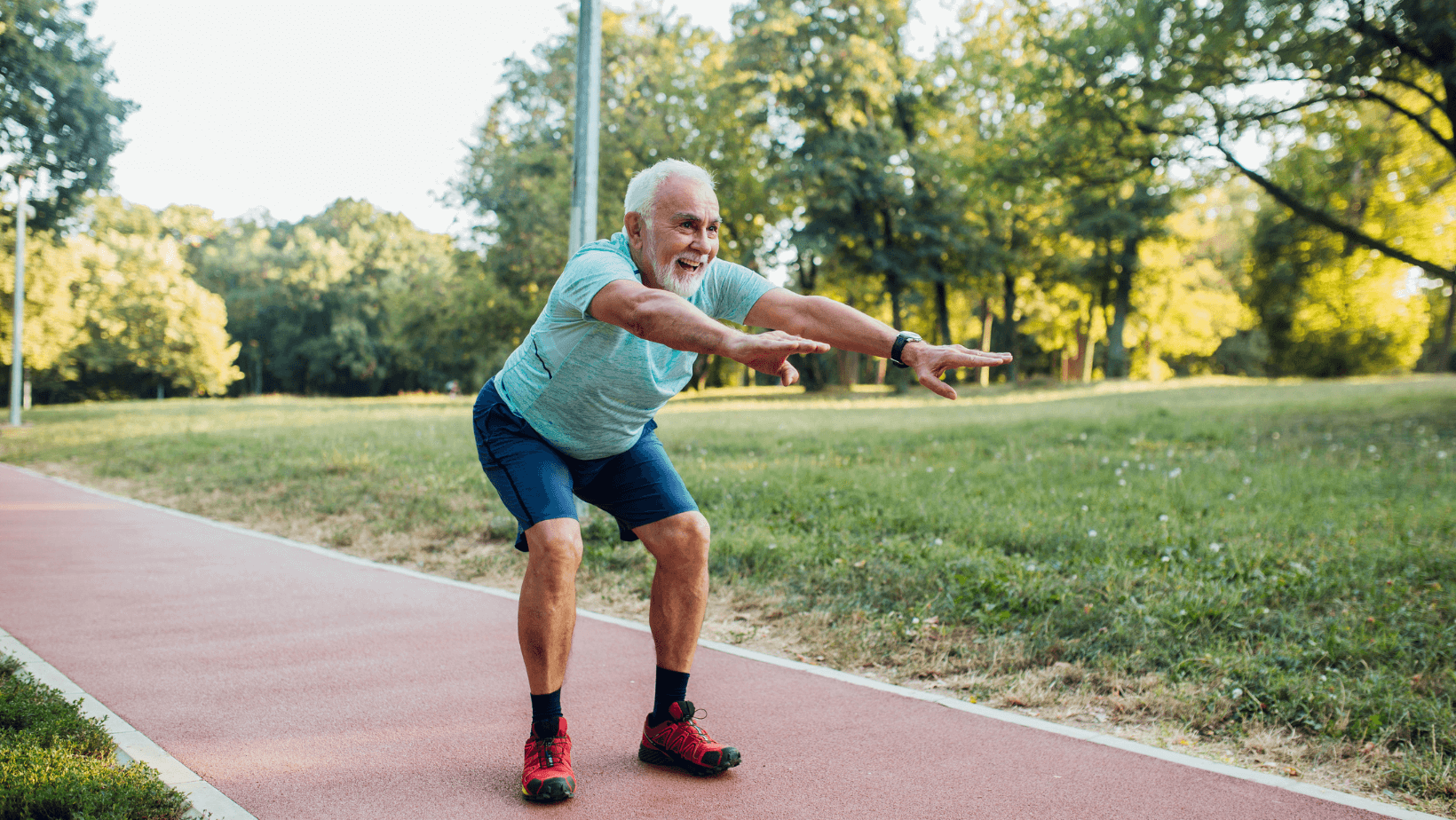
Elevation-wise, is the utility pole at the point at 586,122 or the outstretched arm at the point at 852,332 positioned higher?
the utility pole at the point at 586,122

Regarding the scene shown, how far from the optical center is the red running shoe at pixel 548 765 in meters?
3.03

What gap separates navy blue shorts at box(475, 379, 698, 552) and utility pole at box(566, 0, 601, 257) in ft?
13.7

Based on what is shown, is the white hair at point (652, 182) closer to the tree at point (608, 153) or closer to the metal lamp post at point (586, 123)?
the metal lamp post at point (586, 123)

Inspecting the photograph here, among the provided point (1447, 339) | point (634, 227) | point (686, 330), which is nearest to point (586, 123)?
point (634, 227)

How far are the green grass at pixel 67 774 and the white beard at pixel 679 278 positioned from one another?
83.5 inches

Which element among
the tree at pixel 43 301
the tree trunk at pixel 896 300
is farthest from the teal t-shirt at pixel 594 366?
the tree at pixel 43 301

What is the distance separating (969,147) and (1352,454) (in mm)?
25503

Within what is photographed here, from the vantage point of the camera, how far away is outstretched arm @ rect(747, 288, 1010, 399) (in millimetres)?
2838

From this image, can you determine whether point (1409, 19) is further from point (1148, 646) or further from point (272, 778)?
point (272, 778)

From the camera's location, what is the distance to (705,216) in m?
3.04

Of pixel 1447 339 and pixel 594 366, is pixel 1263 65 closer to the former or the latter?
pixel 594 366

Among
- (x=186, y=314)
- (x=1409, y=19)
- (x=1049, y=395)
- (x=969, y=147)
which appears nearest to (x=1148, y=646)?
(x=1409, y=19)

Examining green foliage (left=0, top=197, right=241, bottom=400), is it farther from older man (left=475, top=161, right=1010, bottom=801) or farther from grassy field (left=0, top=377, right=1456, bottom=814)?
older man (left=475, top=161, right=1010, bottom=801)

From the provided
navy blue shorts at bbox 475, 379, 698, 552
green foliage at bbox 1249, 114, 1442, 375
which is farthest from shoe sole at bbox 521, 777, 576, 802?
green foliage at bbox 1249, 114, 1442, 375
